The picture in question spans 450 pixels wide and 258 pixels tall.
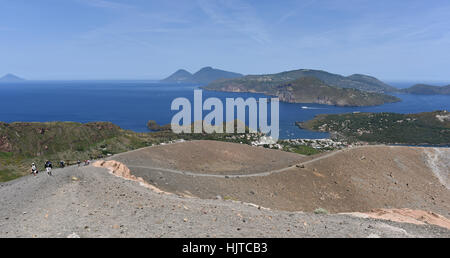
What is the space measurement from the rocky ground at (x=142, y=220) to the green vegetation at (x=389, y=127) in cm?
13419

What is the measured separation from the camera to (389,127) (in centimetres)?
14938

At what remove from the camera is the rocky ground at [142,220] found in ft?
34.2

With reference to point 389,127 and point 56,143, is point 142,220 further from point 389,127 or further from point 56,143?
point 389,127

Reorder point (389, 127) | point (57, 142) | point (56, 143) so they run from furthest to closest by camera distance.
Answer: point (389, 127) → point (57, 142) → point (56, 143)

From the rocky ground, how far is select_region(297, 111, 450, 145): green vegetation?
13419 cm

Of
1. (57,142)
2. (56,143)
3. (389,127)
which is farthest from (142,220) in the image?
(389,127)

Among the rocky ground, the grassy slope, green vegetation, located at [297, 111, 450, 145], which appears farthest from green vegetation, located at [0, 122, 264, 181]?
green vegetation, located at [297, 111, 450, 145]

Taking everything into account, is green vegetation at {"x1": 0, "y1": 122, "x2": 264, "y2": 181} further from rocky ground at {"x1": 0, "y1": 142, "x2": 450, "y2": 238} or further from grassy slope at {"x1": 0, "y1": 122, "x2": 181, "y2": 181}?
rocky ground at {"x1": 0, "y1": 142, "x2": 450, "y2": 238}

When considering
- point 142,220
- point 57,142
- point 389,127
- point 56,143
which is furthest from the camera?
point 389,127

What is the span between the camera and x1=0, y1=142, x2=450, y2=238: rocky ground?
10.4 meters

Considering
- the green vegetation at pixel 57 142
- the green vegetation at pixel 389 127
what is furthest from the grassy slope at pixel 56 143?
the green vegetation at pixel 389 127

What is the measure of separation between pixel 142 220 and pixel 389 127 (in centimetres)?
16601
